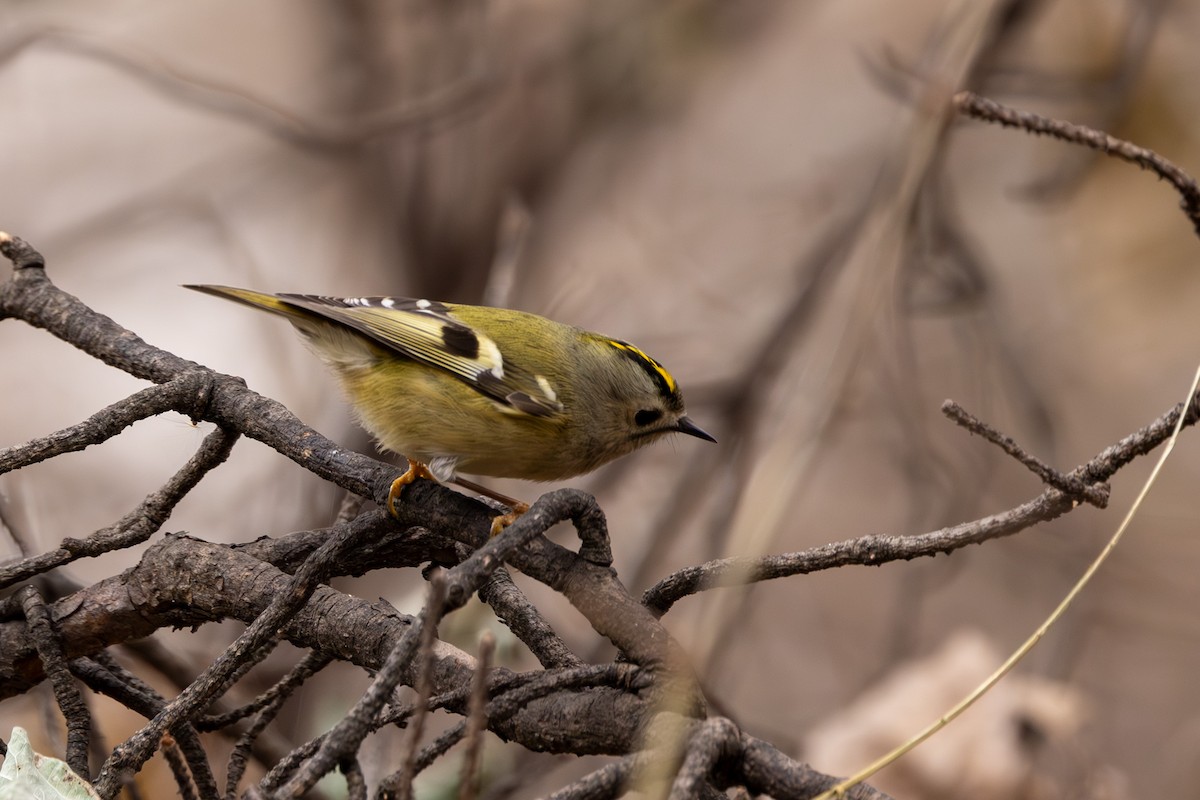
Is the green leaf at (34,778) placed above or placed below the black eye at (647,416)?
below

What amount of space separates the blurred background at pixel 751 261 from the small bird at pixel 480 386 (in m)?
0.47

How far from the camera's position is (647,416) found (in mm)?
2584

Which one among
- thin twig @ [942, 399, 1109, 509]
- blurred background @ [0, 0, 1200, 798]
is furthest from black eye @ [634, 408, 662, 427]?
thin twig @ [942, 399, 1109, 509]

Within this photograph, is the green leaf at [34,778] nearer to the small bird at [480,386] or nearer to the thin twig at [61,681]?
the thin twig at [61,681]

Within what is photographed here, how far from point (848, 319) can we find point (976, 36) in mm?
1067

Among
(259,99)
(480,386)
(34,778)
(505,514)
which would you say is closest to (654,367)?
(480,386)

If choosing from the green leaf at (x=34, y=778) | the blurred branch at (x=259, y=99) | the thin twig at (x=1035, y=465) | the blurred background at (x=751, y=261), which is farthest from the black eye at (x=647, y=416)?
the blurred branch at (x=259, y=99)

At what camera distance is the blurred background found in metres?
3.49

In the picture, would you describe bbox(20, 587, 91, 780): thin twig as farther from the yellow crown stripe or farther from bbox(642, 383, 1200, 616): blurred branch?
the yellow crown stripe

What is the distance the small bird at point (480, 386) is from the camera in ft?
7.54

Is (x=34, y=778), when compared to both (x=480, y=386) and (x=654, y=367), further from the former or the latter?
Answer: (x=654, y=367)

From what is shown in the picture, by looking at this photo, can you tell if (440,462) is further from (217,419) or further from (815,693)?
(815,693)

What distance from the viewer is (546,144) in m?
5.22

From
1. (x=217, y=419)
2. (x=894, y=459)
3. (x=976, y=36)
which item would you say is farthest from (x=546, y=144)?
(x=217, y=419)
